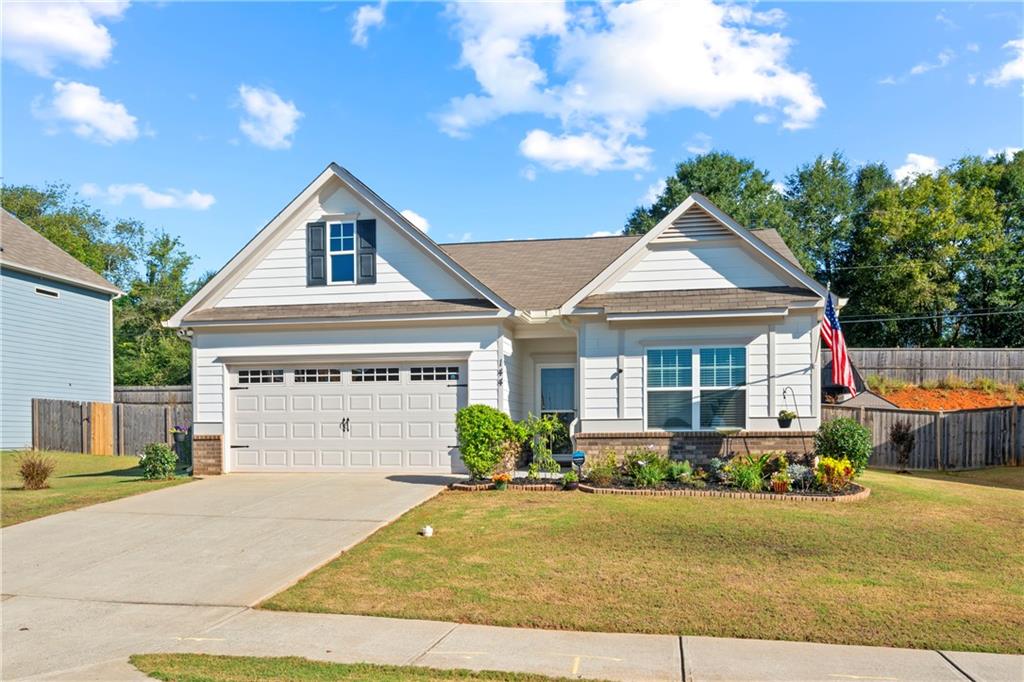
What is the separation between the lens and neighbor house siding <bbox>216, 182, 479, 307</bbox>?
1631 cm

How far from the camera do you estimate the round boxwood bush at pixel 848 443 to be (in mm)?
13328

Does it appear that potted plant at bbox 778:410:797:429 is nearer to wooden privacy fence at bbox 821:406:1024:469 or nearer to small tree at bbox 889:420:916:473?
small tree at bbox 889:420:916:473

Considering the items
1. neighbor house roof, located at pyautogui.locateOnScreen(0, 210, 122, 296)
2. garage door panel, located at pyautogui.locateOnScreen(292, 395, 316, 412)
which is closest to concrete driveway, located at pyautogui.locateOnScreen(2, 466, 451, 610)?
garage door panel, located at pyautogui.locateOnScreen(292, 395, 316, 412)

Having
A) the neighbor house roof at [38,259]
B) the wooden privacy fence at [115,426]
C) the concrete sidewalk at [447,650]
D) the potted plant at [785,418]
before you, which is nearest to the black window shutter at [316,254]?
the wooden privacy fence at [115,426]

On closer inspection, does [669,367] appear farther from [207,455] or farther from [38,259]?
[38,259]

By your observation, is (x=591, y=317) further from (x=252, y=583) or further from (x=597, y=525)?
(x=252, y=583)

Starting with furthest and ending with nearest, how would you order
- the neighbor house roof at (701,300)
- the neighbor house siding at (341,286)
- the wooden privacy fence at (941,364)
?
the wooden privacy fence at (941,364) → the neighbor house siding at (341,286) → the neighbor house roof at (701,300)

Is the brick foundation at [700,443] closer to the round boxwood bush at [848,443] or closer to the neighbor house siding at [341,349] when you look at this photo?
the round boxwood bush at [848,443]

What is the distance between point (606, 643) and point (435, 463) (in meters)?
9.63

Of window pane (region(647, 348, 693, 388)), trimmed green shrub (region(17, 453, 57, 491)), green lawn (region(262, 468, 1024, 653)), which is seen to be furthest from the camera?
window pane (region(647, 348, 693, 388))

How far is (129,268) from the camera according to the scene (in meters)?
51.7

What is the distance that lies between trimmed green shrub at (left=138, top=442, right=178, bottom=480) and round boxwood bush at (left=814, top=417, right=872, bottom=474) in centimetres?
1237

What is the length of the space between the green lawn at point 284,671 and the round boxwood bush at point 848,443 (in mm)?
9359

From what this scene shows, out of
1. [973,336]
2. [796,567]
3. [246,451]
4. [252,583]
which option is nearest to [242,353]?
[246,451]
